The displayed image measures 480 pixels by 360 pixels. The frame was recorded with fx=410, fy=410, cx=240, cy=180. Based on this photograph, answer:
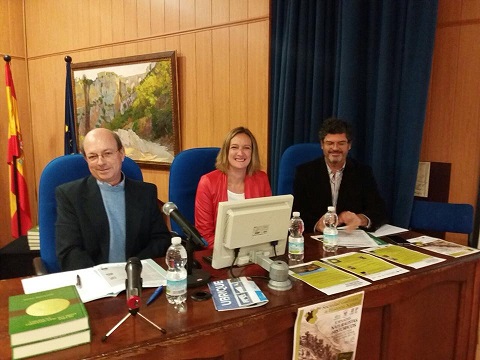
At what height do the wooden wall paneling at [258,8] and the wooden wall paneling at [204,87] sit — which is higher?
the wooden wall paneling at [258,8]

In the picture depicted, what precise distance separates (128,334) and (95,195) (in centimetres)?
93

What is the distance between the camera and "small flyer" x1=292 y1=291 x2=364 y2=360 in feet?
4.49

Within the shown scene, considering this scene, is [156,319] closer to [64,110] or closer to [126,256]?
[126,256]

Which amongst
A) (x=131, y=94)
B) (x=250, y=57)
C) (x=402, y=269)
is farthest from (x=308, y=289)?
(x=131, y=94)

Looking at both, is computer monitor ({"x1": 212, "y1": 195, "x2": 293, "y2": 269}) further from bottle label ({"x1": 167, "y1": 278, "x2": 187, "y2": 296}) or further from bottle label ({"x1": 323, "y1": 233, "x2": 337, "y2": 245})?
bottle label ({"x1": 323, "y1": 233, "x2": 337, "y2": 245})

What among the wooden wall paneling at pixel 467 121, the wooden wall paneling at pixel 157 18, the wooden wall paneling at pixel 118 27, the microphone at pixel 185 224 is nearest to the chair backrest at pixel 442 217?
the wooden wall paneling at pixel 467 121

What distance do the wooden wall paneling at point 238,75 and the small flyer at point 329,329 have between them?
2162 millimetres

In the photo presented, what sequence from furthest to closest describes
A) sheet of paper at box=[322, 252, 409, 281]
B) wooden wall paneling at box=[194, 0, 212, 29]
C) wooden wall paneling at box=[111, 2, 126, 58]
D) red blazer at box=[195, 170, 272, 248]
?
wooden wall paneling at box=[111, 2, 126, 58]
wooden wall paneling at box=[194, 0, 212, 29]
red blazer at box=[195, 170, 272, 248]
sheet of paper at box=[322, 252, 409, 281]

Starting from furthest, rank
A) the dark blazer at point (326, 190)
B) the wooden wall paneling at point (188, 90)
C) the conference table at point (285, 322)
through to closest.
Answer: the wooden wall paneling at point (188, 90)
the dark blazer at point (326, 190)
the conference table at point (285, 322)

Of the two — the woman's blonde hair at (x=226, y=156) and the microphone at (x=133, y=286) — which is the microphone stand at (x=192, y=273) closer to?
the microphone at (x=133, y=286)

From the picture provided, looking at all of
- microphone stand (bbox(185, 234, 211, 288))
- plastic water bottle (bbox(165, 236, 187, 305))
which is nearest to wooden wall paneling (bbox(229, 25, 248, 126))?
microphone stand (bbox(185, 234, 211, 288))

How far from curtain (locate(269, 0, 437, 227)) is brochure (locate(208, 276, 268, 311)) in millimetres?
1659

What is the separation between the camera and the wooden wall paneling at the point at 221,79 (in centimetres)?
341

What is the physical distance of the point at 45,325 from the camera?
1.04 meters
